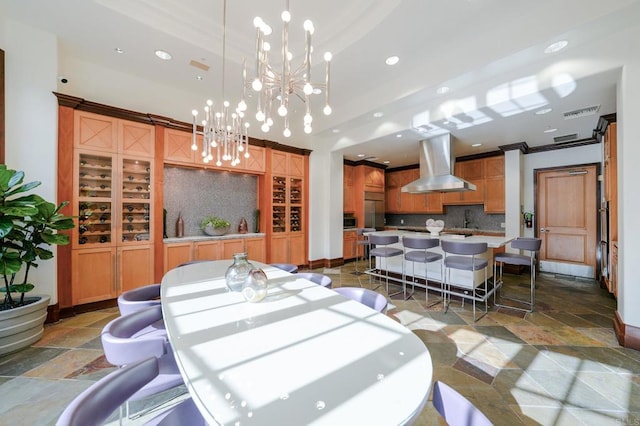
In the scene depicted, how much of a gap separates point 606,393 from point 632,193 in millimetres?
1840

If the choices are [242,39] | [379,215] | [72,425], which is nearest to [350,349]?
[72,425]

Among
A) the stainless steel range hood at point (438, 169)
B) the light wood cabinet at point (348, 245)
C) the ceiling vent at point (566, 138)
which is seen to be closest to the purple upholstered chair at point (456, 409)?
the stainless steel range hood at point (438, 169)

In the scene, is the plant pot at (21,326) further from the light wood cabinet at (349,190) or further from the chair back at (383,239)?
the light wood cabinet at (349,190)

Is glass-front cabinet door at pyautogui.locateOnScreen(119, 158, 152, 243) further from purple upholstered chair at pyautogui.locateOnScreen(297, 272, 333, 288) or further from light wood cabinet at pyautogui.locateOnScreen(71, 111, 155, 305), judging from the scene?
purple upholstered chair at pyautogui.locateOnScreen(297, 272, 333, 288)

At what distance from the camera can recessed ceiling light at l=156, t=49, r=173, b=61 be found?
3285 mm

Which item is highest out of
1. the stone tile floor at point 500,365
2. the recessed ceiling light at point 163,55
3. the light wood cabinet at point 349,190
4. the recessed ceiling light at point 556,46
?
the recessed ceiling light at point 163,55

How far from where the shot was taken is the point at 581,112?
3420mm

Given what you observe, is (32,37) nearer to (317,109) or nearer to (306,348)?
(317,109)

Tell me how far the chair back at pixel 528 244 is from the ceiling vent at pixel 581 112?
189cm

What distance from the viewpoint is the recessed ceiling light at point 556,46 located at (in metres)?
2.55

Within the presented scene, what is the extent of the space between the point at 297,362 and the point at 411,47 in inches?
145

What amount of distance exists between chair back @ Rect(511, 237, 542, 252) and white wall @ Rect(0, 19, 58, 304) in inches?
230

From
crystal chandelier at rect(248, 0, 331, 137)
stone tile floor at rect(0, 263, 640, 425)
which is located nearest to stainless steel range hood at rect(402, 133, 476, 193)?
stone tile floor at rect(0, 263, 640, 425)

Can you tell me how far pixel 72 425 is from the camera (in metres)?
0.74
